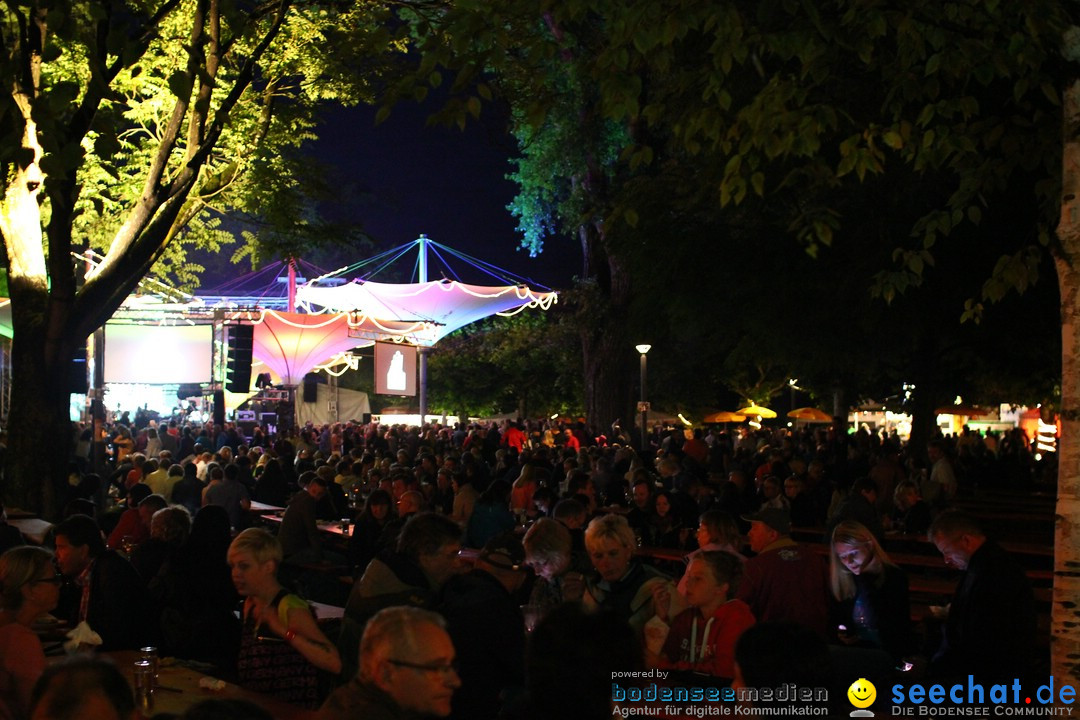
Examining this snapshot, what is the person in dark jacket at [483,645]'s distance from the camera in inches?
193

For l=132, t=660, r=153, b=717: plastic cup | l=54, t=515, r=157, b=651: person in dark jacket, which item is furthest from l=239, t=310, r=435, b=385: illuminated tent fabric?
l=132, t=660, r=153, b=717: plastic cup

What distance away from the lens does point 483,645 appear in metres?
4.93

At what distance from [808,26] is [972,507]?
42.0 ft

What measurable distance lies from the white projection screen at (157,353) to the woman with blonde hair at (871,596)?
1743 cm

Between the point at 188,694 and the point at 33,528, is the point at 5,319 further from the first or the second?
the point at 188,694

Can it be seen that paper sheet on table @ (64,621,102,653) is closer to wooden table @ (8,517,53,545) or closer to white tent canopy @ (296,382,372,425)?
wooden table @ (8,517,53,545)

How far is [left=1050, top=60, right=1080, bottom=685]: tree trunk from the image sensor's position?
5.25 metres

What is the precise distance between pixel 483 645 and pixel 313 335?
3069cm

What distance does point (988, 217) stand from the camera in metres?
14.5

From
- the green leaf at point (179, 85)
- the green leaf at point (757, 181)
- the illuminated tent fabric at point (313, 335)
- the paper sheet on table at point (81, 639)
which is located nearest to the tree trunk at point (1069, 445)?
the green leaf at point (757, 181)

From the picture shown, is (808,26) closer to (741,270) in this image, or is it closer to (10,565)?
(10,565)

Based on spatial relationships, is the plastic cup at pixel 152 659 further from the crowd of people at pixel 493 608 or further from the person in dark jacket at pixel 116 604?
the person in dark jacket at pixel 116 604

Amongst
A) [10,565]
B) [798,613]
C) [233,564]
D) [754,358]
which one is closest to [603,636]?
[233,564]

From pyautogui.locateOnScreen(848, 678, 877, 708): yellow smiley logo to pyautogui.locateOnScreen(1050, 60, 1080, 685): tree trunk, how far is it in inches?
34.4
